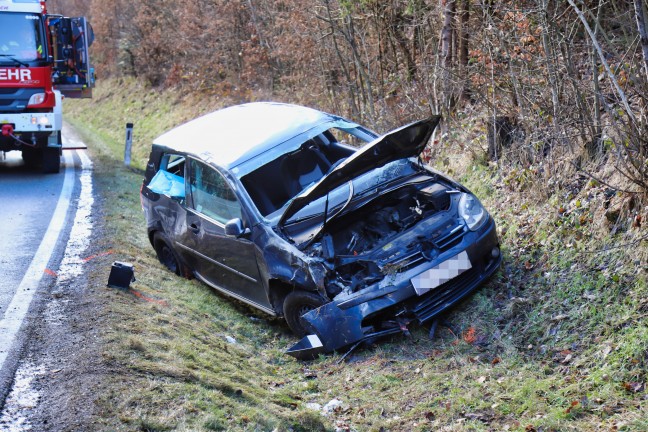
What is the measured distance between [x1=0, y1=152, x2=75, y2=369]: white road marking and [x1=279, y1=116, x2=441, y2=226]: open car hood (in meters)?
2.53

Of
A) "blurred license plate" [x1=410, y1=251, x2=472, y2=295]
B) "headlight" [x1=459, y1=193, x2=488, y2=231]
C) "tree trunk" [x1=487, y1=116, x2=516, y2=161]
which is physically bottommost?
"blurred license plate" [x1=410, y1=251, x2=472, y2=295]

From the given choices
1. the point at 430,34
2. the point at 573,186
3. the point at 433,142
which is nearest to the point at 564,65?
the point at 573,186

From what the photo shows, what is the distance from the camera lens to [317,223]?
7082 mm

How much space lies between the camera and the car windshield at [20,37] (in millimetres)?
14180

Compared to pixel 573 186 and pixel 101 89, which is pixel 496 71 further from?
pixel 101 89

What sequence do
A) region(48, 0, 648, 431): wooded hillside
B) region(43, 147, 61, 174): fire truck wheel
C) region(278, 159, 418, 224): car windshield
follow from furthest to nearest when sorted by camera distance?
region(43, 147, 61, 174): fire truck wheel, region(278, 159, 418, 224): car windshield, region(48, 0, 648, 431): wooded hillside

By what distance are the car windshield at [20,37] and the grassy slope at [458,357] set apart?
778cm

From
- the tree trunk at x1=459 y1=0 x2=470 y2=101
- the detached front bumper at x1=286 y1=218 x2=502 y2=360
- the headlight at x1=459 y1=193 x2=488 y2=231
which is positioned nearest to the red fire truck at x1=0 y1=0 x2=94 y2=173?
the tree trunk at x1=459 y1=0 x2=470 y2=101

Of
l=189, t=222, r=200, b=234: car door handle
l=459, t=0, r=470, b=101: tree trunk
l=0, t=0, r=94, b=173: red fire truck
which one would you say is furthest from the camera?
l=0, t=0, r=94, b=173: red fire truck

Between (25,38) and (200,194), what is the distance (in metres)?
8.24

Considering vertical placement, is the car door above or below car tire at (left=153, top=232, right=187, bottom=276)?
above

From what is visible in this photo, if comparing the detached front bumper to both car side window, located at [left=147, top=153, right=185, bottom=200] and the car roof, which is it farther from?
car side window, located at [left=147, top=153, right=185, bottom=200]

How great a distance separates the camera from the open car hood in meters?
6.66

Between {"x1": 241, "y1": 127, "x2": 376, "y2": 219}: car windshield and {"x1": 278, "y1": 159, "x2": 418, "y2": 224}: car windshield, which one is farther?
{"x1": 241, "y1": 127, "x2": 376, "y2": 219}: car windshield
